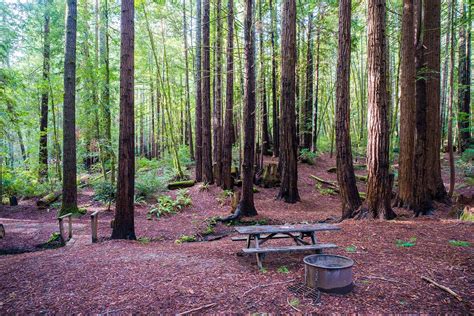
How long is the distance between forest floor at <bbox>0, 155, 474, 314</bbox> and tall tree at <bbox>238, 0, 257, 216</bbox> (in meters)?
2.94

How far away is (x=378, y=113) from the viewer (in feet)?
21.7

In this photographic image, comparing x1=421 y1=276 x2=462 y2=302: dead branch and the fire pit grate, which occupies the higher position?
x1=421 y1=276 x2=462 y2=302: dead branch

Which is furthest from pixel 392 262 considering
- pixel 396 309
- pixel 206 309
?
pixel 206 309

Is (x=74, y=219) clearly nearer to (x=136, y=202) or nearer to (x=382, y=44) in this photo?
(x=136, y=202)

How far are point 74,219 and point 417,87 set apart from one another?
36.9 ft

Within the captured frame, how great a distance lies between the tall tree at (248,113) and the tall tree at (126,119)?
10.9ft

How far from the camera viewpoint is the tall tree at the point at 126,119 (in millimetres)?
6785

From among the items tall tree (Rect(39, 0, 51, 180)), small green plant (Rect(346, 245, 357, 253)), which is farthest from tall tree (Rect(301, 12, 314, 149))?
tall tree (Rect(39, 0, 51, 180))

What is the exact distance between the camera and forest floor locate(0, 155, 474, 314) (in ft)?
11.2

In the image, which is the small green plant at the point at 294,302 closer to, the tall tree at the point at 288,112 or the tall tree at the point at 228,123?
the tall tree at the point at 288,112

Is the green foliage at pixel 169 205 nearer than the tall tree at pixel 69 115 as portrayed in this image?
A: No

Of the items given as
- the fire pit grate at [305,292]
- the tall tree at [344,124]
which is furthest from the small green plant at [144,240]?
the tall tree at [344,124]

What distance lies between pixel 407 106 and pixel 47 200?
13438mm

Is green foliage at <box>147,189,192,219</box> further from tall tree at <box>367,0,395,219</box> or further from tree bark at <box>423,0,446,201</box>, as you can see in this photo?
tree bark at <box>423,0,446,201</box>
